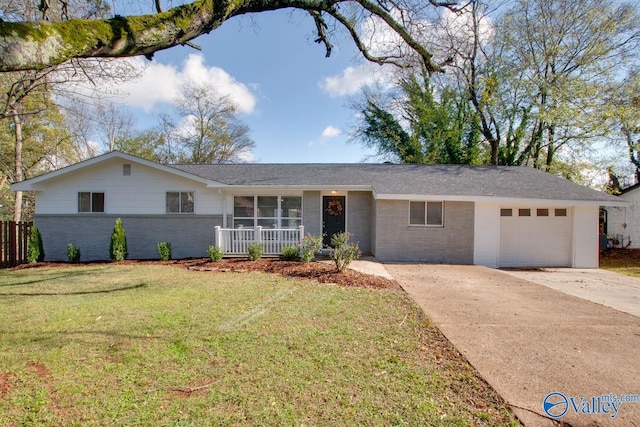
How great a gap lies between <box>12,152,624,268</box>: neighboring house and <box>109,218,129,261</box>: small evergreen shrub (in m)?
0.86

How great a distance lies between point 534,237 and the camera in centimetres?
1166

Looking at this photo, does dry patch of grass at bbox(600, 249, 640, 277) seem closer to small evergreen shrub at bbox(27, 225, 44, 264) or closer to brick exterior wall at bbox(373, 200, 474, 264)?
brick exterior wall at bbox(373, 200, 474, 264)

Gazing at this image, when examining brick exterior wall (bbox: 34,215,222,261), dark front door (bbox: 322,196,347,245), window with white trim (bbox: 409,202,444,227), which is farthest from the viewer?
dark front door (bbox: 322,196,347,245)

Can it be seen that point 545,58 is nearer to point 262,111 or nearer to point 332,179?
point 332,179

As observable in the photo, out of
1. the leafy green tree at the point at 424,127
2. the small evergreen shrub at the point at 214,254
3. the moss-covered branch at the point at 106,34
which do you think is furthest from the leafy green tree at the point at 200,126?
the moss-covered branch at the point at 106,34

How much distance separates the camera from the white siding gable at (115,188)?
11750 mm

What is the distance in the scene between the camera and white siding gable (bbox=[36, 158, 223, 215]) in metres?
11.8

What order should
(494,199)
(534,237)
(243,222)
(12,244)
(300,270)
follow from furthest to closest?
(243,222)
(534,237)
(494,199)
(12,244)
(300,270)

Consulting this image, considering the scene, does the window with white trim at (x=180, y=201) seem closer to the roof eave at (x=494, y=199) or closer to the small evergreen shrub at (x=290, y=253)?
the small evergreen shrub at (x=290, y=253)

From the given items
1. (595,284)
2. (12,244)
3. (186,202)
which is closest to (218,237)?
(186,202)

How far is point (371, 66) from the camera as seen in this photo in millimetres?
8445

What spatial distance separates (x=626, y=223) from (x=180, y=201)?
24314mm

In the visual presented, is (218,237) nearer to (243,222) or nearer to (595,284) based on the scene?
(243,222)

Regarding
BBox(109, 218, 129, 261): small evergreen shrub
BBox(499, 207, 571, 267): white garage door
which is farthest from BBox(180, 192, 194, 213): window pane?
BBox(499, 207, 571, 267): white garage door
